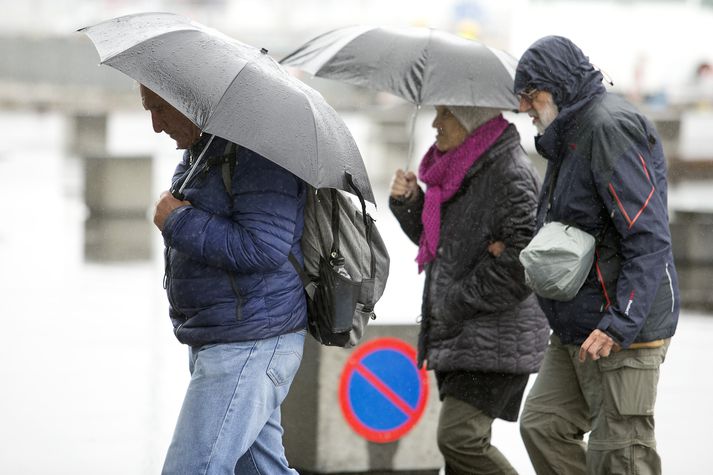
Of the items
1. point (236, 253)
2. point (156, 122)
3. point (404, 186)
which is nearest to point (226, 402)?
point (236, 253)

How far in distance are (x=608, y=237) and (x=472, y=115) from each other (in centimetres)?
104

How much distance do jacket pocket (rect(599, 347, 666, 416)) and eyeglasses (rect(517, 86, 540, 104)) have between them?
2.98ft

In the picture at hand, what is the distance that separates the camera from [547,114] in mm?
4188

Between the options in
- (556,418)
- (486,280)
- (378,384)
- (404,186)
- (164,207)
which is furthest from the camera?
(378,384)

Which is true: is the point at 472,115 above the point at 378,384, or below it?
above

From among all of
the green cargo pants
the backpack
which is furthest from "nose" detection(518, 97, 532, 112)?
the green cargo pants

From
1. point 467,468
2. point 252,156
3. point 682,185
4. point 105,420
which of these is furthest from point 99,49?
point 682,185

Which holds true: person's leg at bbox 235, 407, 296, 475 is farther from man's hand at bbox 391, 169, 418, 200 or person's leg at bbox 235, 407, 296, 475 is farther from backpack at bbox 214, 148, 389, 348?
man's hand at bbox 391, 169, 418, 200

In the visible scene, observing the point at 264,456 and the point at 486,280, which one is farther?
the point at 486,280

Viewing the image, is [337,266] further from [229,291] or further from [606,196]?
[606,196]

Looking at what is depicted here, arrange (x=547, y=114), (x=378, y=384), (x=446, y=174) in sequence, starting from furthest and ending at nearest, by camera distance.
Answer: (x=378, y=384), (x=446, y=174), (x=547, y=114)

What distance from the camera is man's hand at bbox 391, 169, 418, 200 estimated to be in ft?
16.7

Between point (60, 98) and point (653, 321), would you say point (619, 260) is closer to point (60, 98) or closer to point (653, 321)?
point (653, 321)

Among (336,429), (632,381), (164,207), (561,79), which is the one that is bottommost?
(336,429)
